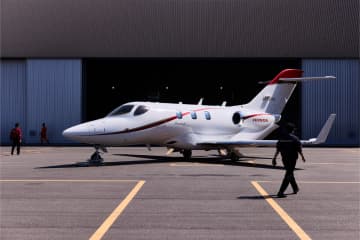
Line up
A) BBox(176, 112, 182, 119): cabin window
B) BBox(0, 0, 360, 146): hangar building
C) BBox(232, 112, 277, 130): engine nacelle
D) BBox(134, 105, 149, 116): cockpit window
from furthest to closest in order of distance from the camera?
BBox(0, 0, 360, 146): hangar building < BBox(232, 112, 277, 130): engine nacelle < BBox(176, 112, 182, 119): cabin window < BBox(134, 105, 149, 116): cockpit window

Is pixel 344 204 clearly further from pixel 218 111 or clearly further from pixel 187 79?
pixel 187 79

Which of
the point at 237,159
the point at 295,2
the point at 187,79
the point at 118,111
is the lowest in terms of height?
the point at 237,159

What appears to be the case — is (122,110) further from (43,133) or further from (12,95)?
(12,95)

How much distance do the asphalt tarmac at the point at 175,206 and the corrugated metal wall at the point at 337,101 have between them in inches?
1063

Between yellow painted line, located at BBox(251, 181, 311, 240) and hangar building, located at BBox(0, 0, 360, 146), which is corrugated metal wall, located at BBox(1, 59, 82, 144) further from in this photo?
yellow painted line, located at BBox(251, 181, 311, 240)

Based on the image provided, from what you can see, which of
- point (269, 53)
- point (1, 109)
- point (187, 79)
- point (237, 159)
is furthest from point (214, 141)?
point (187, 79)

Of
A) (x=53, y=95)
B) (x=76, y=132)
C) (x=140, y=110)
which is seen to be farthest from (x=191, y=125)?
(x=53, y=95)

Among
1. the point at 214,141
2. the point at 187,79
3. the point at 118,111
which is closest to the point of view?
the point at 118,111

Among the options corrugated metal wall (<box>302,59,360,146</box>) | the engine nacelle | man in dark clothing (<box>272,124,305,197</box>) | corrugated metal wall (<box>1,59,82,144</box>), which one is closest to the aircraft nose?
the engine nacelle

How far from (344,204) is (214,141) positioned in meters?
13.0

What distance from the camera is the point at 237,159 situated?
968 inches

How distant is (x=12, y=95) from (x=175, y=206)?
37933 millimetres

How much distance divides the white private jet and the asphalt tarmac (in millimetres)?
3510

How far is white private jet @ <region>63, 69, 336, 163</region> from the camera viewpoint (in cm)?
2055
